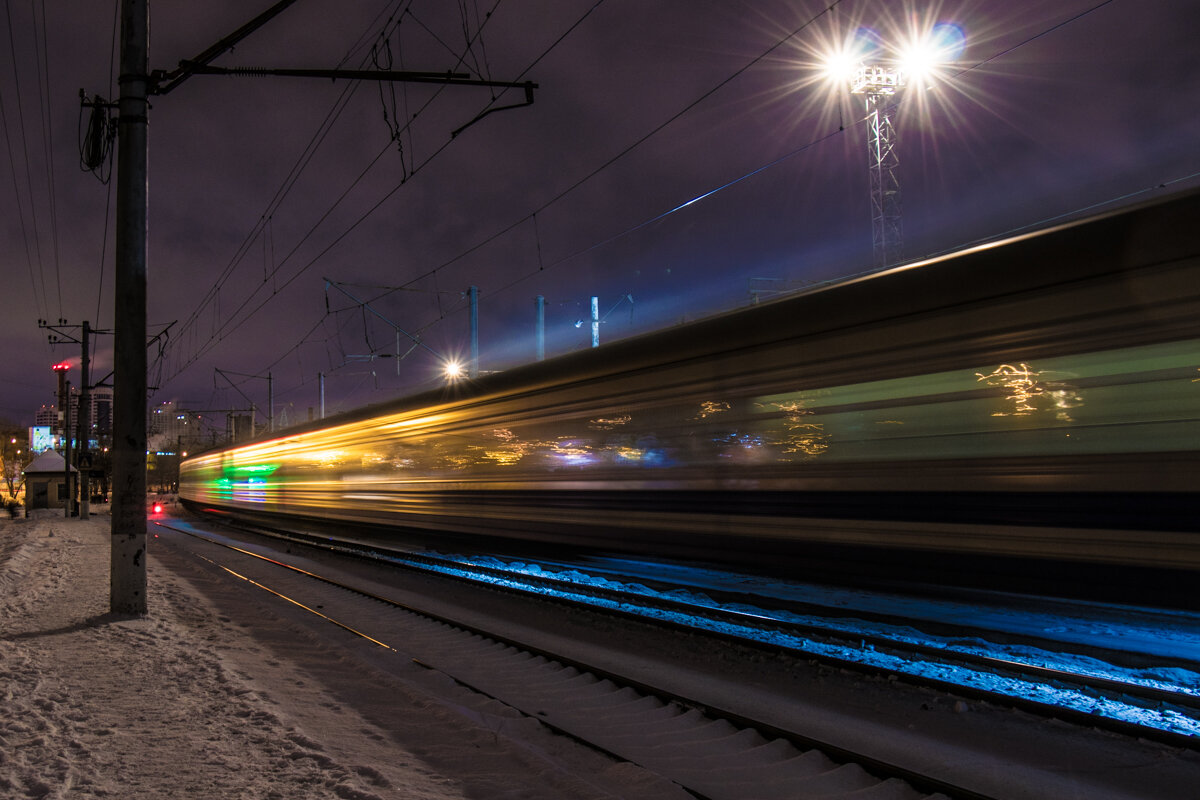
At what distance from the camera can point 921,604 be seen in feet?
23.1

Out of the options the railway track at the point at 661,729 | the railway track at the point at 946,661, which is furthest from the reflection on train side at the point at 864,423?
the railway track at the point at 661,729

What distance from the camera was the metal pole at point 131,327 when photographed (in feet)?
24.0

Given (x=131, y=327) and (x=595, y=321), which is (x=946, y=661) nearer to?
(x=131, y=327)

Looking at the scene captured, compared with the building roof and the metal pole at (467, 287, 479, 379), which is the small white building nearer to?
the building roof

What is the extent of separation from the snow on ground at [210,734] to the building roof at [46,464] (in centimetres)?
3770

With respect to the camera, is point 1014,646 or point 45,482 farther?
point 45,482

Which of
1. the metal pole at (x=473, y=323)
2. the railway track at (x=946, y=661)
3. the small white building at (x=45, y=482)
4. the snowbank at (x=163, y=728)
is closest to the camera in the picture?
the snowbank at (x=163, y=728)

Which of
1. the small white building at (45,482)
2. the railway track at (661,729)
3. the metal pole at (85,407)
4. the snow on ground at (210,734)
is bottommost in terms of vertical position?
the railway track at (661,729)

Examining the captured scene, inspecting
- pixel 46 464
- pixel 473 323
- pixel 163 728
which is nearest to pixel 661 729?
pixel 163 728

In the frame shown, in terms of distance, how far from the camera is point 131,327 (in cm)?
758

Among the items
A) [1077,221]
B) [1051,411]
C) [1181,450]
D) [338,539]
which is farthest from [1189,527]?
[338,539]

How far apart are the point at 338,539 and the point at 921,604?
14534 millimetres

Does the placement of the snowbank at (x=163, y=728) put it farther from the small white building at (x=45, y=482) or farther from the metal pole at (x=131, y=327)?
the small white building at (x=45, y=482)

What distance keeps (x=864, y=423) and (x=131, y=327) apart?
673 centimetres
